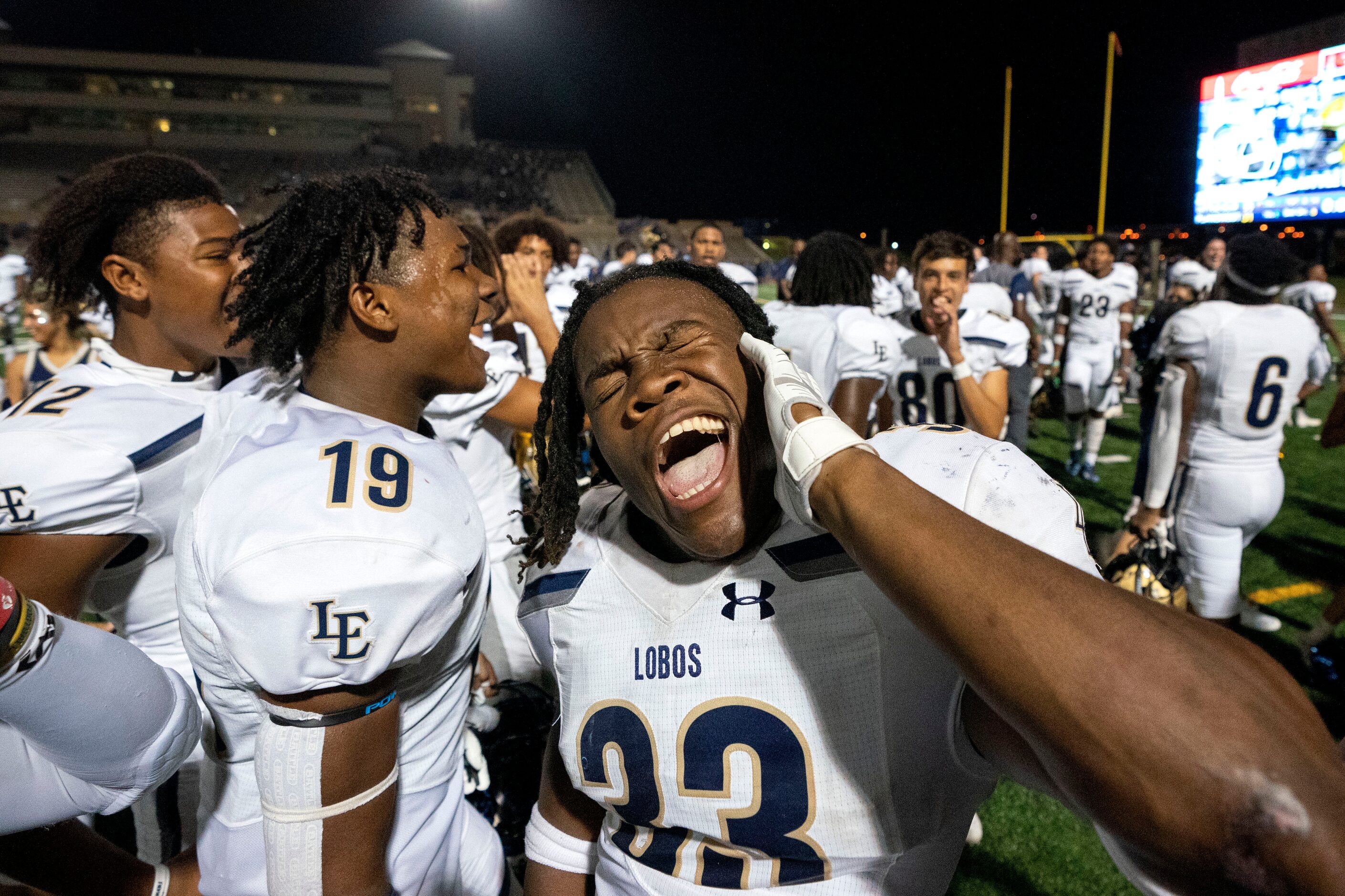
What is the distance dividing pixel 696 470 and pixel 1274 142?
63.4ft

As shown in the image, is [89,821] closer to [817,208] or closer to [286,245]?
[286,245]

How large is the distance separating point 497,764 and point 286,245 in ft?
7.33

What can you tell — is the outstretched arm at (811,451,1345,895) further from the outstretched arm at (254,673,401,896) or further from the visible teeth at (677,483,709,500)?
the outstretched arm at (254,673,401,896)

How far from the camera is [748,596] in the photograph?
1357 mm

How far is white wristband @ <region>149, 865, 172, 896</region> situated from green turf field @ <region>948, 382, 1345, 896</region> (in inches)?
97.3

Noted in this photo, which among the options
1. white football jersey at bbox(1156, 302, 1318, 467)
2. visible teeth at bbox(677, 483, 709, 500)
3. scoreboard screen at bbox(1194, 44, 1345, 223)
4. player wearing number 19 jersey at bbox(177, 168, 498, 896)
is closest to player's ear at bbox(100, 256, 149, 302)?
player wearing number 19 jersey at bbox(177, 168, 498, 896)

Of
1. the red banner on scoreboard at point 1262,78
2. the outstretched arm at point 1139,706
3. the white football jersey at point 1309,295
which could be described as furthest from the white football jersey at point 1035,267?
the outstretched arm at point 1139,706

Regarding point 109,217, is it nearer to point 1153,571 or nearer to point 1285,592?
point 1153,571

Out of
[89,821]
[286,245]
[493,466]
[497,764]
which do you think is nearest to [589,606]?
[286,245]

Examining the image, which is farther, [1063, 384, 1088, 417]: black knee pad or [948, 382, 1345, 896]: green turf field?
[1063, 384, 1088, 417]: black knee pad

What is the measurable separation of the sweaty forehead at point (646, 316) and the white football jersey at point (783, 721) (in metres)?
0.43

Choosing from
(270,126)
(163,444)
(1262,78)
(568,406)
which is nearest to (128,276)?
(163,444)

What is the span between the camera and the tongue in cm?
140

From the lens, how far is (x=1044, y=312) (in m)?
10.3
